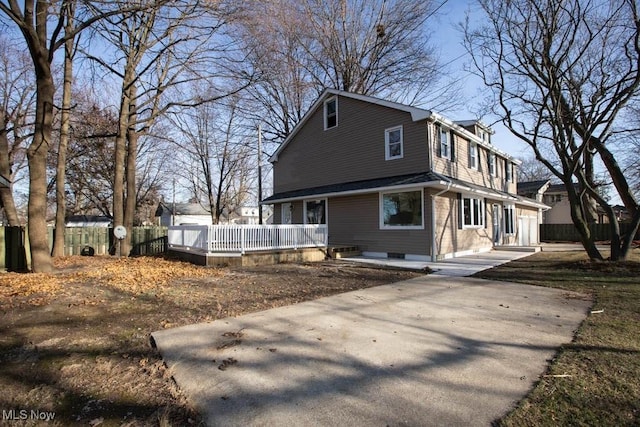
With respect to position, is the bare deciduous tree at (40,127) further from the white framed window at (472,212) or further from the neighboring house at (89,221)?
the neighboring house at (89,221)

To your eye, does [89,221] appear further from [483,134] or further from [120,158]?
[483,134]

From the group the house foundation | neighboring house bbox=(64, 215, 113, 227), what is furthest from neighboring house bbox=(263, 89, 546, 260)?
neighboring house bbox=(64, 215, 113, 227)

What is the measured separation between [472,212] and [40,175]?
1561 cm

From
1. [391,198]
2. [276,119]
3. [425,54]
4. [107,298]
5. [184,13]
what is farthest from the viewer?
[276,119]

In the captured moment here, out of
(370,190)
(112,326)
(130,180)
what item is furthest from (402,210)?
(130,180)

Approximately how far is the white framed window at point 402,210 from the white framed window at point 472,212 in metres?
2.64

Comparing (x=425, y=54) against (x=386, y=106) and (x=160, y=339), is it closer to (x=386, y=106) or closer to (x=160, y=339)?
(x=386, y=106)

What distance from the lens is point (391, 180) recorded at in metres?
13.2

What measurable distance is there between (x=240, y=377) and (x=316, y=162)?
48.1 feet

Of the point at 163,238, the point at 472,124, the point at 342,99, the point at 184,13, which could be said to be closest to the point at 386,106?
the point at 342,99

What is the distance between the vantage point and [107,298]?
6137 millimetres

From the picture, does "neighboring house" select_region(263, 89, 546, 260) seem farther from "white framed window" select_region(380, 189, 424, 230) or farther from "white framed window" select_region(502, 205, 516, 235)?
"white framed window" select_region(502, 205, 516, 235)

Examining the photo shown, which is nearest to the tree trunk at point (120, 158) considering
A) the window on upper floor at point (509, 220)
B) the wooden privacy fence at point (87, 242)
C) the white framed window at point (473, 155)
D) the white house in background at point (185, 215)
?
the wooden privacy fence at point (87, 242)

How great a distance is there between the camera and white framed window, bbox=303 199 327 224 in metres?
16.3
